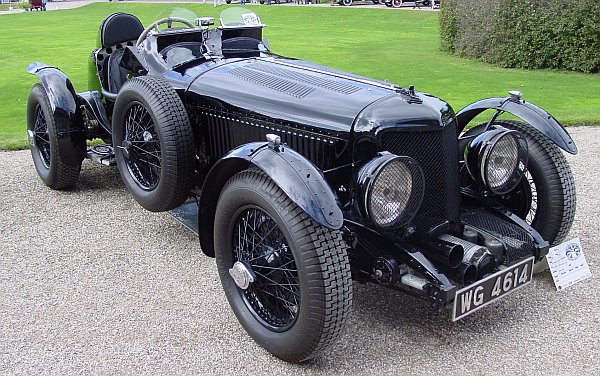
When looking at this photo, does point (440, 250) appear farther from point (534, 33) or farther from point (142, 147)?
point (534, 33)

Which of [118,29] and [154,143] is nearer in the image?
[154,143]

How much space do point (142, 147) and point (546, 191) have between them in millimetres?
2831

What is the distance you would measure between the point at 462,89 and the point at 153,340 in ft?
26.8

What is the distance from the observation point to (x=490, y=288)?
3.20 m

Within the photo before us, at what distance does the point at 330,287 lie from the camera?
286 cm

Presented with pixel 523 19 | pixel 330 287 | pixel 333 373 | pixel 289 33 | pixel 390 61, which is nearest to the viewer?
pixel 330 287

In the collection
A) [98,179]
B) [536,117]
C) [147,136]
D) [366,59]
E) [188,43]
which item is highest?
[188,43]

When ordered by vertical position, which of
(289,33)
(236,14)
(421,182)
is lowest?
(289,33)

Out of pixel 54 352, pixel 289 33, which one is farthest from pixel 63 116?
pixel 289 33

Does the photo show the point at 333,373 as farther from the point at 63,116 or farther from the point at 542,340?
the point at 63,116

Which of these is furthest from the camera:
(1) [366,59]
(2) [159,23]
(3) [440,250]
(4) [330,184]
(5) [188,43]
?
(1) [366,59]

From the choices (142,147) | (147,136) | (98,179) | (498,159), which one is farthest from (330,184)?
(98,179)

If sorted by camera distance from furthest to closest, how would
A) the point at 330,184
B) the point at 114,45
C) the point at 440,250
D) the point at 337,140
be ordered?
the point at 114,45
the point at 330,184
the point at 337,140
the point at 440,250

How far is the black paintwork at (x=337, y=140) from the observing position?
123 inches
